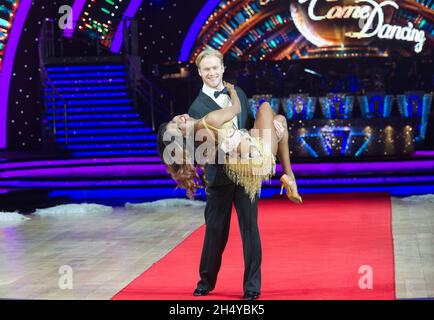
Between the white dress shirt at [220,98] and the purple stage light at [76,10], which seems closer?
the white dress shirt at [220,98]

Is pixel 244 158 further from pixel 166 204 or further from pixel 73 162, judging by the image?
pixel 73 162

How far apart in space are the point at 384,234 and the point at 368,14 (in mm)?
12816

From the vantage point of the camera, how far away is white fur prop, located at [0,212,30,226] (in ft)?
32.8

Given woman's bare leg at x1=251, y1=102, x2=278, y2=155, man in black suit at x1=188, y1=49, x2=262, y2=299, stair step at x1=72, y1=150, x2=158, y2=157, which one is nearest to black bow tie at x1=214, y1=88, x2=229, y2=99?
man in black suit at x1=188, y1=49, x2=262, y2=299

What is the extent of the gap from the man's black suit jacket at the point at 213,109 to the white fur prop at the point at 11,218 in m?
5.04

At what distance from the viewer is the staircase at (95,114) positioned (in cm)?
1489

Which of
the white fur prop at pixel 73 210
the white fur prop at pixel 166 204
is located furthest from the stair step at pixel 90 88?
the white fur prop at pixel 73 210

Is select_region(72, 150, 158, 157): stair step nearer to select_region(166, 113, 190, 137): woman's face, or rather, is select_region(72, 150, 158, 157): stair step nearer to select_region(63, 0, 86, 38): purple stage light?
select_region(63, 0, 86, 38): purple stage light

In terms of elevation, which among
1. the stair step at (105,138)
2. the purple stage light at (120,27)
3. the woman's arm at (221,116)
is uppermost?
the purple stage light at (120,27)

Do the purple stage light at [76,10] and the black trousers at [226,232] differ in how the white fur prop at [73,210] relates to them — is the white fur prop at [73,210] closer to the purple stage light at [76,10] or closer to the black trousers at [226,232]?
the black trousers at [226,232]

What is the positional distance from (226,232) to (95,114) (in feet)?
34.2

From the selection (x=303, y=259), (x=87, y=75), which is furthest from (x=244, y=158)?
(x=87, y=75)

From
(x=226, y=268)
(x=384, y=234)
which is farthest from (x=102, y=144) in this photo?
(x=226, y=268)

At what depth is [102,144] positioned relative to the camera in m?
15.0
